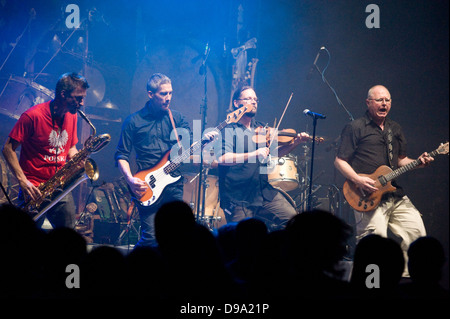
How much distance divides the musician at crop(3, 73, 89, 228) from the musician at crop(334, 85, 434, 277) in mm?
3585

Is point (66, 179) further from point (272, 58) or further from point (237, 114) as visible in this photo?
point (272, 58)

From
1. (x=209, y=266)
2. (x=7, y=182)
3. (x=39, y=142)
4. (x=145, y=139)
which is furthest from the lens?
(x=7, y=182)

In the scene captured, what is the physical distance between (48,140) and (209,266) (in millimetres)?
3575

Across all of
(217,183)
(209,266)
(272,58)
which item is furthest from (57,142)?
(272,58)

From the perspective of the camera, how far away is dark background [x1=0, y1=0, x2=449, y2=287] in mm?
6758

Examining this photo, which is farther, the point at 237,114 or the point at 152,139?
the point at 237,114

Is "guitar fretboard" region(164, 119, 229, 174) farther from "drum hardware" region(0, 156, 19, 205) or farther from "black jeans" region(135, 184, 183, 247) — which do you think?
"drum hardware" region(0, 156, 19, 205)

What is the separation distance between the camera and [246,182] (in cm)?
587

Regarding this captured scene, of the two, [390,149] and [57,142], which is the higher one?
[390,149]

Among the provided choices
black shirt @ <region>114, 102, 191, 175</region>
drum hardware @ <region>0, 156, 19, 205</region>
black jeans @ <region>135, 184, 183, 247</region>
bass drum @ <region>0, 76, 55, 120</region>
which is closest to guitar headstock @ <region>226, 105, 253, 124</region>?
black shirt @ <region>114, 102, 191, 175</region>

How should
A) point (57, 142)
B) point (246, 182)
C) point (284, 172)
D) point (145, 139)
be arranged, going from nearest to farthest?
point (57, 142) → point (145, 139) → point (246, 182) → point (284, 172)

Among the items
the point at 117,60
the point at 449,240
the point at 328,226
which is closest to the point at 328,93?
the point at 449,240

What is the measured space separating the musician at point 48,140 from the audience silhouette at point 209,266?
254 cm

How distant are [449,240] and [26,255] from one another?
6.48m
